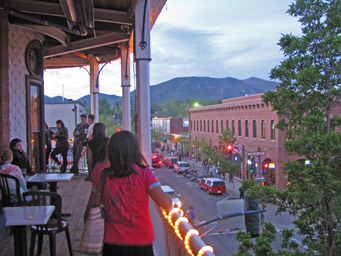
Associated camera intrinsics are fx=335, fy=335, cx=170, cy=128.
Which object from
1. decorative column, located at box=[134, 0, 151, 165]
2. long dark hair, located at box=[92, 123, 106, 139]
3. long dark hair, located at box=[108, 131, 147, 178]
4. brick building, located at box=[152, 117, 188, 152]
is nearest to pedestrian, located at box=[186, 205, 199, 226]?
long dark hair, located at box=[108, 131, 147, 178]

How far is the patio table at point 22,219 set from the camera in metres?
3.16

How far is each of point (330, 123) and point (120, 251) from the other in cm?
1407

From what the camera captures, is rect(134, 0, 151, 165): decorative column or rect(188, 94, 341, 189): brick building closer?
rect(134, 0, 151, 165): decorative column

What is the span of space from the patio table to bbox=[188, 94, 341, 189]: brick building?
73.2ft

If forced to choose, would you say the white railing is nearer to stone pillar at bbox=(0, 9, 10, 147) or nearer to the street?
stone pillar at bbox=(0, 9, 10, 147)

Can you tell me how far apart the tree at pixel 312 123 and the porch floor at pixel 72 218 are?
665cm

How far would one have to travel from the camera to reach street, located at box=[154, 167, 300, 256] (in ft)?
59.2

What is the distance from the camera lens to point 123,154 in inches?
85.5

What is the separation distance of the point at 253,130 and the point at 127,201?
33.0m

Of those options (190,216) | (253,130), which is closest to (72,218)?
(190,216)

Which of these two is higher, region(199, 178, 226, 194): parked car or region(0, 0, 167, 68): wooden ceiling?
region(0, 0, 167, 68): wooden ceiling

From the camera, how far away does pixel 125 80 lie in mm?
12609

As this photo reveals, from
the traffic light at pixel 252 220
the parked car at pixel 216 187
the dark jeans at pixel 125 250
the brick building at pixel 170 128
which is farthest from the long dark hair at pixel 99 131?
the brick building at pixel 170 128

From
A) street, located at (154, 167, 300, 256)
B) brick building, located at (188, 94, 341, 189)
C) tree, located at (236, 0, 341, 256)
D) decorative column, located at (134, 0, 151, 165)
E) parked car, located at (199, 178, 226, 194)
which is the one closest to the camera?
decorative column, located at (134, 0, 151, 165)
